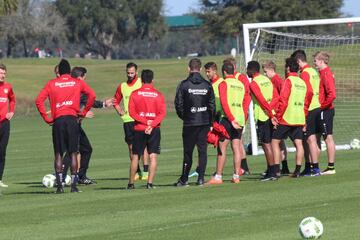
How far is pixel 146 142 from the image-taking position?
18.2m

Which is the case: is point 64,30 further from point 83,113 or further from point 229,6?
point 83,113

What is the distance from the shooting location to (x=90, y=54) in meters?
124

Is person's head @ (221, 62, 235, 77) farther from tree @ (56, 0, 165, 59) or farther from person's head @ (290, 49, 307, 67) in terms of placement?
tree @ (56, 0, 165, 59)

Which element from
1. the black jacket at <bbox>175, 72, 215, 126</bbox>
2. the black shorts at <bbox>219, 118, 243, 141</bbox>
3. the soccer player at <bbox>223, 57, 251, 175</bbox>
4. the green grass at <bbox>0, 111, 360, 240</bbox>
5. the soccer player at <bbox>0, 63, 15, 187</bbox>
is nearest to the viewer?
the green grass at <bbox>0, 111, 360, 240</bbox>

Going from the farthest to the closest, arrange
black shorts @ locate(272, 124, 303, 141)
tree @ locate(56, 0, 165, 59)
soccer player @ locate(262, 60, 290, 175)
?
tree @ locate(56, 0, 165, 59) → soccer player @ locate(262, 60, 290, 175) → black shorts @ locate(272, 124, 303, 141)

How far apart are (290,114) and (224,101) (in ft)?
3.99

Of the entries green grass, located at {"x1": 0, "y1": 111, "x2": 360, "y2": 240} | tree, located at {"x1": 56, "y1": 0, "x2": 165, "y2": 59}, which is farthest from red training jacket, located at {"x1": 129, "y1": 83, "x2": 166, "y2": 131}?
tree, located at {"x1": 56, "y1": 0, "x2": 165, "y2": 59}

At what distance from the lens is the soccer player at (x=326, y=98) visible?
19.5m

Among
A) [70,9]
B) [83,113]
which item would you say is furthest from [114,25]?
[83,113]

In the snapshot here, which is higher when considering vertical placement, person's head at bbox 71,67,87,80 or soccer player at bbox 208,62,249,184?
person's head at bbox 71,67,87,80

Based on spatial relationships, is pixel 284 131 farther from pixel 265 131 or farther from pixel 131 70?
pixel 131 70

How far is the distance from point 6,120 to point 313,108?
529 cm

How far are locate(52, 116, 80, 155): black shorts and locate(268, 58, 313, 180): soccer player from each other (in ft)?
11.3

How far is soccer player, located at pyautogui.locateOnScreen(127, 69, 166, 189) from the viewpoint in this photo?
1812 cm
